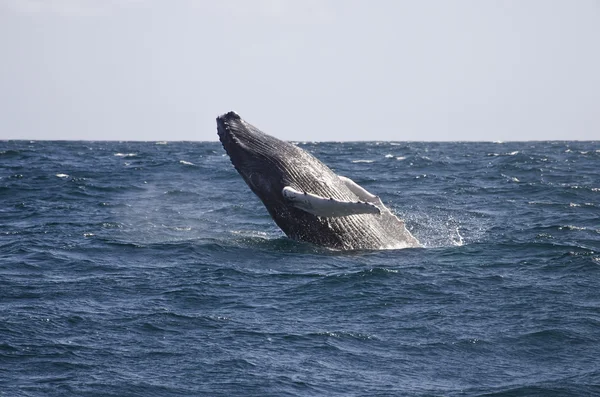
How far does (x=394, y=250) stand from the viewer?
1553 cm

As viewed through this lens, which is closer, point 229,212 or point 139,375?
point 139,375

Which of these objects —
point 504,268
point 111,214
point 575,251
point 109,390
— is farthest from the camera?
point 111,214

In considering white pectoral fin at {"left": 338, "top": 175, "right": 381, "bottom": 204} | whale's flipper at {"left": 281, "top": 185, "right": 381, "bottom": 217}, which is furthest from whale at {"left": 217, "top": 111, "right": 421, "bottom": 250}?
whale's flipper at {"left": 281, "top": 185, "right": 381, "bottom": 217}

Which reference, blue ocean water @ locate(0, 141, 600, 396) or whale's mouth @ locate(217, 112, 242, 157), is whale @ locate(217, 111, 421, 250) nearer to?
whale's mouth @ locate(217, 112, 242, 157)

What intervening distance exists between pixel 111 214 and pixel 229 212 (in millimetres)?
3127

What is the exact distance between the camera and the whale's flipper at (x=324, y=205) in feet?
44.1

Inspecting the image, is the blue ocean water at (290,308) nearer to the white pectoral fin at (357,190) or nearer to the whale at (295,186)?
the whale at (295,186)

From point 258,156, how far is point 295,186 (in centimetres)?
93

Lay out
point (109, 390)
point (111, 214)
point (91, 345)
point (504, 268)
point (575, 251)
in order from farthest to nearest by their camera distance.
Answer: point (111, 214) < point (575, 251) < point (504, 268) < point (91, 345) < point (109, 390)

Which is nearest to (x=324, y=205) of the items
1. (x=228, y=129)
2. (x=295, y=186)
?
(x=295, y=186)

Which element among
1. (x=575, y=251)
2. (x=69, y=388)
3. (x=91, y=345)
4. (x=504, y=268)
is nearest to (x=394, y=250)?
(x=504, y=268)

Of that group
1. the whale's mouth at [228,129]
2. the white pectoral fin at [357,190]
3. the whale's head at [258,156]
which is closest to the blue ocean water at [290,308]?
the white pectoral fin at [357,190]

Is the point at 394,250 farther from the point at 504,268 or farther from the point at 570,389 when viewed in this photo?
the point at 570,389

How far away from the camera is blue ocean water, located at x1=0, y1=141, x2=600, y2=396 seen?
8750mm
